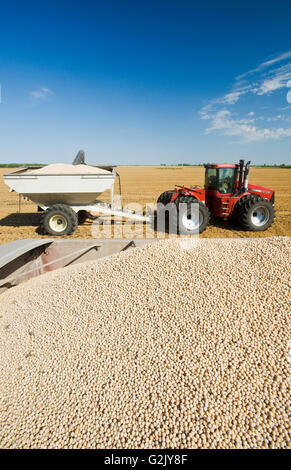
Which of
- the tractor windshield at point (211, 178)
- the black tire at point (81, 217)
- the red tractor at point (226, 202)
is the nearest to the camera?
the red tractor at point (226, 202)

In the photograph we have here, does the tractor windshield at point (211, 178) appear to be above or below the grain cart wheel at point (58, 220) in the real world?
above

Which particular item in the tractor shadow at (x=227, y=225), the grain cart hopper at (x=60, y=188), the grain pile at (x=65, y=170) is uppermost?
the grain pile at (x=65, y=170)

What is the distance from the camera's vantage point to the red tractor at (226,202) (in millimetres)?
5195

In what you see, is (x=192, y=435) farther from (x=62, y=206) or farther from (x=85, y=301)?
(x=62, y=206)

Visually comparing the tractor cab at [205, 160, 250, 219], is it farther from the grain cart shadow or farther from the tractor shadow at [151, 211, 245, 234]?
the grain cart shadow

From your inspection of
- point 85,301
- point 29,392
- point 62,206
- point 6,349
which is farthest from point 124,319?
point 62,206

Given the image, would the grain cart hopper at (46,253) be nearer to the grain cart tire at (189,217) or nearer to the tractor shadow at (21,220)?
the grain cart tire at (189,217)

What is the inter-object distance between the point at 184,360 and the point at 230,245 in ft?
4.73

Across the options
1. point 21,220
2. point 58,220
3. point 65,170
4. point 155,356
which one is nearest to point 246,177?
point 65,170

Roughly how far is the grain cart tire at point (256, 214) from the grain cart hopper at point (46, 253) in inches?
110

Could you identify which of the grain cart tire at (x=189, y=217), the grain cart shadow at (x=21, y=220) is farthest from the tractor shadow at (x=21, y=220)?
the grain cart tire at (x=189, y=217)

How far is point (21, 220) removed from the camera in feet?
21.8

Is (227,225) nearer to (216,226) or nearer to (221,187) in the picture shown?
(216,226)

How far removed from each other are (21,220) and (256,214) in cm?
593
